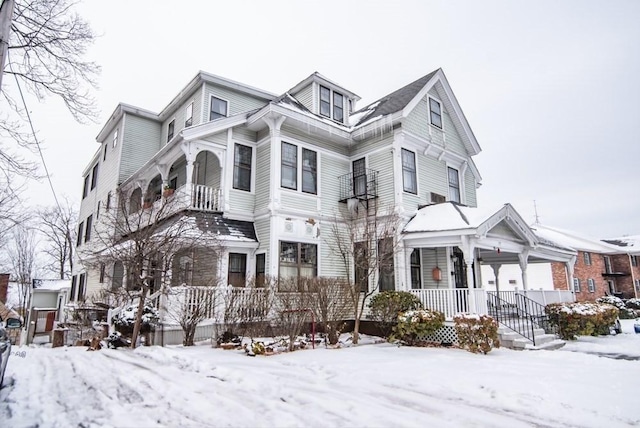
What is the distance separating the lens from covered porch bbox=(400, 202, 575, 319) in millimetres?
11516

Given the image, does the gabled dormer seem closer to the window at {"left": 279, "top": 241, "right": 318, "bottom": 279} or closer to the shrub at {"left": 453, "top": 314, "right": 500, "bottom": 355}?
the window at {"left": 279, "top": 241, "right": 318, "bottom": 279}

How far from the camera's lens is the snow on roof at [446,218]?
1187 centimetres

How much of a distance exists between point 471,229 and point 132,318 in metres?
9.57

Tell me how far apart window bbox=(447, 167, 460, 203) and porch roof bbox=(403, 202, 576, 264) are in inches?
116

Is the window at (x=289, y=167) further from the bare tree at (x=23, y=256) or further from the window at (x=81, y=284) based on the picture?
the bare tree at (x=23, y=256)

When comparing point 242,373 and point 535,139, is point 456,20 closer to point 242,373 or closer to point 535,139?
point 242,373

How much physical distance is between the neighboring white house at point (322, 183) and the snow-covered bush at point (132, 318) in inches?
35.5

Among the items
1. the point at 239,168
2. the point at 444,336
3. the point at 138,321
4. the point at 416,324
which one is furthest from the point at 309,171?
the point at 138,321

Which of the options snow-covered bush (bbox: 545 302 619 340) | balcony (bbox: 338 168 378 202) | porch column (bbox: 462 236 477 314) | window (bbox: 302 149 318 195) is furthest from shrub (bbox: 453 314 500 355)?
window (bbox: 302 149 318 195)

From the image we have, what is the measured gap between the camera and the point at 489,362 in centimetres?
802

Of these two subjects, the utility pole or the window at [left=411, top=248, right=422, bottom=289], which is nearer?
the utility pole

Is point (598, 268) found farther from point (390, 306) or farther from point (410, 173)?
point (390, 306)

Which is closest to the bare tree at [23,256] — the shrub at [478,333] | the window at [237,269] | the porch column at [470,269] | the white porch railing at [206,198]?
the white porch railing at [206,198]

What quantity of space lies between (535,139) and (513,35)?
2086 cm
